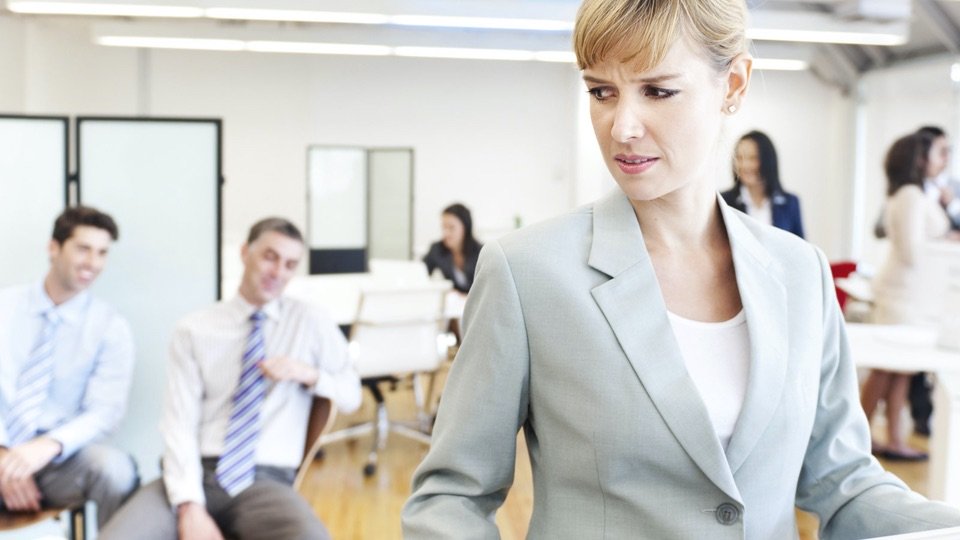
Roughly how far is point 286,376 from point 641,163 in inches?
89.5

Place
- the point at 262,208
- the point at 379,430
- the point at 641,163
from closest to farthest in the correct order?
1. the point at 641,163
2. the point at 379,430
3. the point at 262,208

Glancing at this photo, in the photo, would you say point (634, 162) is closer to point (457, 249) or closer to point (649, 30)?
point (649, 30)

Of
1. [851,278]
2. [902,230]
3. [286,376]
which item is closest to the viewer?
[286,376]

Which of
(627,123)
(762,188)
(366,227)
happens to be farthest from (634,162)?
(366,227)

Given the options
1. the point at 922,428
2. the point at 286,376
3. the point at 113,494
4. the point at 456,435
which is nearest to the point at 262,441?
the point at 286,376

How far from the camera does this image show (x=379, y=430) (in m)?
5.51

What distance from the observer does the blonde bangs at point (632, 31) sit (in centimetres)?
104

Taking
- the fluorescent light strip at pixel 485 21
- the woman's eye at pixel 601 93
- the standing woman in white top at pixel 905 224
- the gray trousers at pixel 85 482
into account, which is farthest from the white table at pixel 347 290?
the woman's eye at pixel 601 93

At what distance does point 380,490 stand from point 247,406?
1.82m

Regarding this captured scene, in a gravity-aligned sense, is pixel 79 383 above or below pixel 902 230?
below

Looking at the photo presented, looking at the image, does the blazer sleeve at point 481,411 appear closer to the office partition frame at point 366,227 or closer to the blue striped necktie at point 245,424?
the blue striped necktie at point 245,424

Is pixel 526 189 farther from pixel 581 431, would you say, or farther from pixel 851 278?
pixel 581 431

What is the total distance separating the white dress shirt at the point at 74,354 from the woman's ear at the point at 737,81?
267 cm

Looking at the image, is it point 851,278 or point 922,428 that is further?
point 851,278
